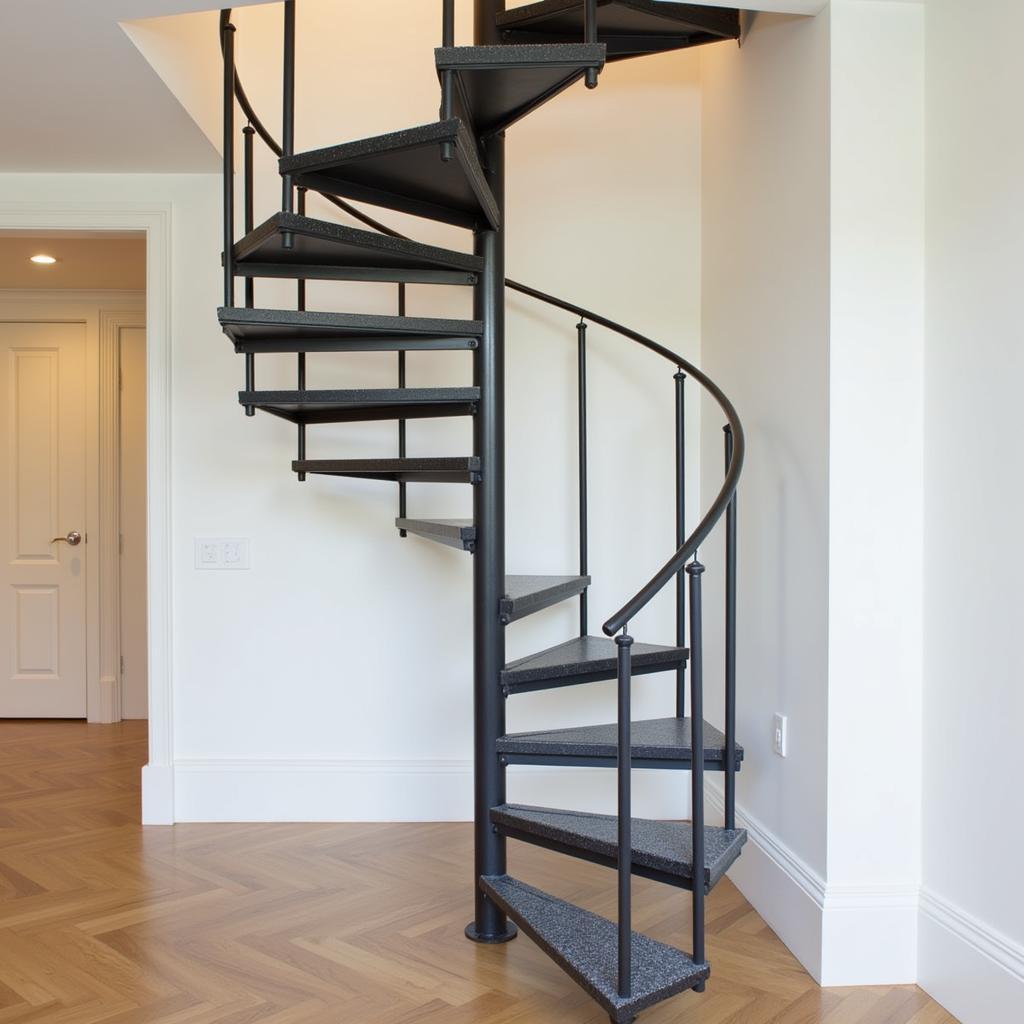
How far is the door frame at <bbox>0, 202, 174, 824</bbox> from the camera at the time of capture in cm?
373

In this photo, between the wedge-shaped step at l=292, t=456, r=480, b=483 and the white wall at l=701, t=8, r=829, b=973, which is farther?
→ the wedge-shaped step at l=292, t=456, r=480, b=483

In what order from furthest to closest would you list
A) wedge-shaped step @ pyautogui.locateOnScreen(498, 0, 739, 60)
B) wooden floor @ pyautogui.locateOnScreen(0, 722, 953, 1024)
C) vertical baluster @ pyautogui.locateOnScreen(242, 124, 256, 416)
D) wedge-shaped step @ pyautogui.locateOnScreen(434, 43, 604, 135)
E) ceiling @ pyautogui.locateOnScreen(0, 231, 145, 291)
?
1. ceiling @ pyautogui.locateOnScreen(0, 231, 145, 291)
2. vertical baluster @ pyautogui.locateOnScreen(242, 124, 256, 416)
3. wedge-shaped step @ pyautogui.locateOnScreen(498, 0, 739, 60)
4. wooden floor @ pyautogui.locateOnScreen(0, 722, 953, 1024)
5. wedge-shaped step @ pyautogui.locateOnScreen(434, 43, 604, 135)

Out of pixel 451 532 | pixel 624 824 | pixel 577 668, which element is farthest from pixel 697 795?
pixel 451 532

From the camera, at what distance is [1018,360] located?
2102 millimetres

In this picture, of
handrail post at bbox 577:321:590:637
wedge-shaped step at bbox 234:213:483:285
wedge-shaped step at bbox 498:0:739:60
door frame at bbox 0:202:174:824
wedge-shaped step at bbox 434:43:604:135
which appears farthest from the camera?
door frame at bbox 0:202:174:824

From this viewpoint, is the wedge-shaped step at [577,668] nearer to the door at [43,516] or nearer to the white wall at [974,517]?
the white wall at [974,517]

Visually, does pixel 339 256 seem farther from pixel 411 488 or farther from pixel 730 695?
pixel 730 695

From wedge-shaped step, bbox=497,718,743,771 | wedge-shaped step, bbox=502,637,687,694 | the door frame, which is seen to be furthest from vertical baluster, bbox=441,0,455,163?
the door frame

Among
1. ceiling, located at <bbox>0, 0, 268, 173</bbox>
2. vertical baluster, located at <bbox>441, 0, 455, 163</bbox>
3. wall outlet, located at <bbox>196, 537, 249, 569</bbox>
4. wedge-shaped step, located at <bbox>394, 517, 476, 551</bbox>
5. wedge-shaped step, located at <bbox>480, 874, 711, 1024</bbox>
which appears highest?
ceiling, located at <bbox>0, 0, 268, 173</bbox>

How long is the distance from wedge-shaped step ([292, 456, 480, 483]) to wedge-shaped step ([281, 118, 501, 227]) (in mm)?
704

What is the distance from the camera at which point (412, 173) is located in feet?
8.07

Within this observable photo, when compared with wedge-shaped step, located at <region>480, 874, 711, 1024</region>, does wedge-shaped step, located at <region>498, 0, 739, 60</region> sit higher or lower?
higher

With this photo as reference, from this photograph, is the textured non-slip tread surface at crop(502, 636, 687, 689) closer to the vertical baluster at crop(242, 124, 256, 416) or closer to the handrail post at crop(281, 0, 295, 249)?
the vertical baluster at crop(242, 124, 256, 416)

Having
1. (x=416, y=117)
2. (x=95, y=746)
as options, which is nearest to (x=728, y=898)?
(x=416, y=117)
